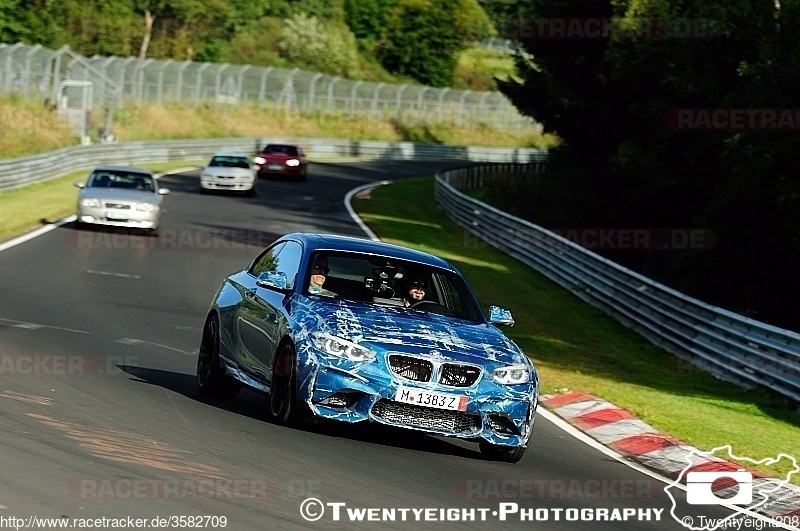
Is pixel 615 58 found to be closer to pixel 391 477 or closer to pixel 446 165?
pixel 446 165

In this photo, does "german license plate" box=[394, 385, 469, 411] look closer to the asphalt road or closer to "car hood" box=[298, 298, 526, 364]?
"car hood" box=[298, 298, 526, 364]

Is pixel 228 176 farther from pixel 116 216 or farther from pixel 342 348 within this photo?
pixel 342 348

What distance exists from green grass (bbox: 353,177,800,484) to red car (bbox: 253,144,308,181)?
19295 mm

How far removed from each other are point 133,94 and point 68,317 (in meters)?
50.7

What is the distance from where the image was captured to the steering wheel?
11.5m

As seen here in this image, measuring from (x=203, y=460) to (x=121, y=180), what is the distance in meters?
23.6

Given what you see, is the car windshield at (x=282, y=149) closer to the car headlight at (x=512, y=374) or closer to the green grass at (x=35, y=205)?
the green grass at (x=35, y=205)

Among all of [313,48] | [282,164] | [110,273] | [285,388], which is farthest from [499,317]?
[313,48]

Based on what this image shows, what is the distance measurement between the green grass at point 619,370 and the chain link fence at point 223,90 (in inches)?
968

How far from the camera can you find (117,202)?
30.5m

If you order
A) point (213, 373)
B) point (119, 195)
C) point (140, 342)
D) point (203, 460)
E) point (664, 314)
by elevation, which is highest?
point (203, 460)

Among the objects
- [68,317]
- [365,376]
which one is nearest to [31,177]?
[68,317]

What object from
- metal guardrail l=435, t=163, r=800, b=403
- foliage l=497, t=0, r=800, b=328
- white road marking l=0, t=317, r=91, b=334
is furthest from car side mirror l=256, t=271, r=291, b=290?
foliage l=497, t=0, r=800, b=328

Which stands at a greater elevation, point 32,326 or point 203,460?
point 203,460
